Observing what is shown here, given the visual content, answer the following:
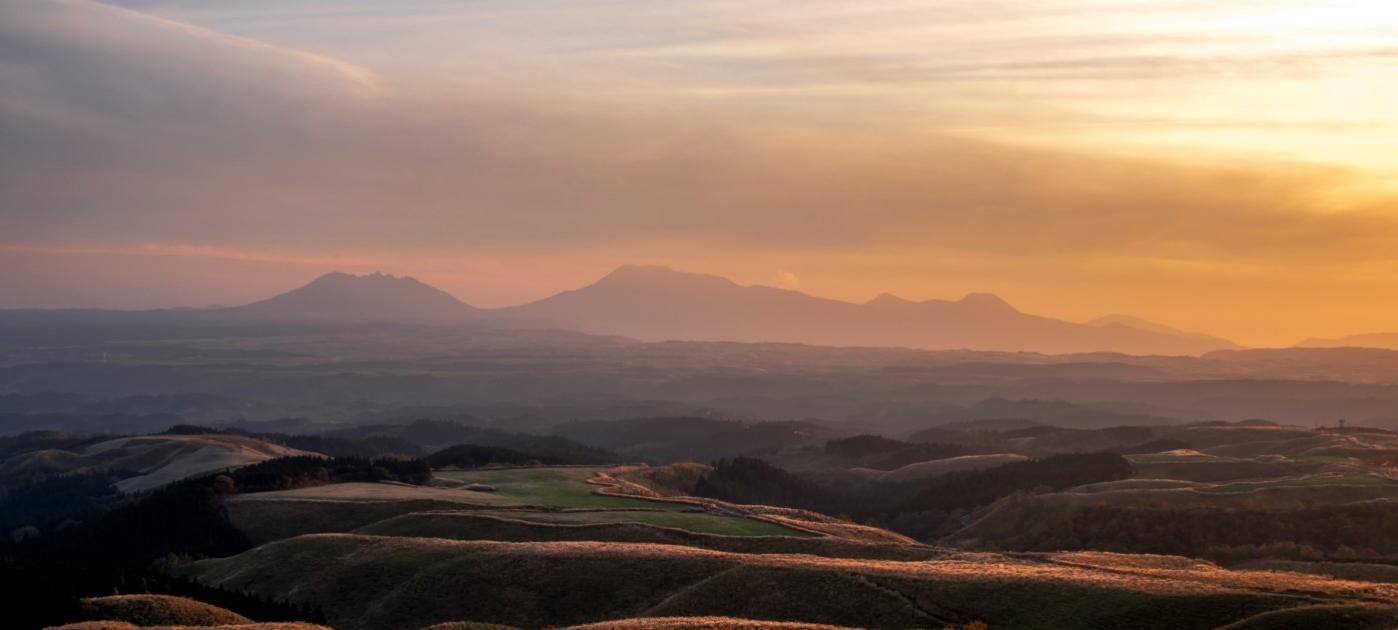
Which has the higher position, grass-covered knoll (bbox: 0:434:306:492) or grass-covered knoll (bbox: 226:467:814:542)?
grass-covered knoll (bbox: 226:467:814:542)

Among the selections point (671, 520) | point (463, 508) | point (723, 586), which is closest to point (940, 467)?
point (671, 520)

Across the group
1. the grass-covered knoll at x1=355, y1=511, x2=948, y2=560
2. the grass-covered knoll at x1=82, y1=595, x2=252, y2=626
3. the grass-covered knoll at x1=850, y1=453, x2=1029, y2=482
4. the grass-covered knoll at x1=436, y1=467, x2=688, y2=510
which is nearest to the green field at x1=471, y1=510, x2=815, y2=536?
the grass-covered knoll at x1=355, y1=511, x2=948, y2=560

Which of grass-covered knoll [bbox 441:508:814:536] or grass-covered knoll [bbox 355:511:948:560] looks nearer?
grass-covered knoll [bbox 355:511:948:560]

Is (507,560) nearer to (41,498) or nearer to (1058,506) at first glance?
(1058,506)

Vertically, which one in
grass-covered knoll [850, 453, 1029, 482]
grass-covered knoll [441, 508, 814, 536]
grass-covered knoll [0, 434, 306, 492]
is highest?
grass-covered knoll [441, 508, 814, 536]

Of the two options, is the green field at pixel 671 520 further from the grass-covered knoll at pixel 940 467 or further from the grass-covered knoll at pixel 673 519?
the grass-covered knoll at pixel 940 467

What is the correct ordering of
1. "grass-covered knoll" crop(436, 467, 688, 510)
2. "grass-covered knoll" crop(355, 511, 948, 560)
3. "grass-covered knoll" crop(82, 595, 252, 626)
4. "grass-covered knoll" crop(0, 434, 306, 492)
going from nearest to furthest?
"grass-covered knoll" crop(82, 595, 252, 626)
"grass-covered knoll" crop(355, 511, 948, 560)
"grass-covered knoll" crop(436, 467, 688, 510)
"grass-covered knoll" crop(0, 434, 306, 492)

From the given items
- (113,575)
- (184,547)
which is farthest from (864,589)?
(184,547)

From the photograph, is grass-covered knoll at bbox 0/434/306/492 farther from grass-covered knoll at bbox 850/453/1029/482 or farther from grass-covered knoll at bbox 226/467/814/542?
grass-covered knoll at bbox 850/453/1029/482
